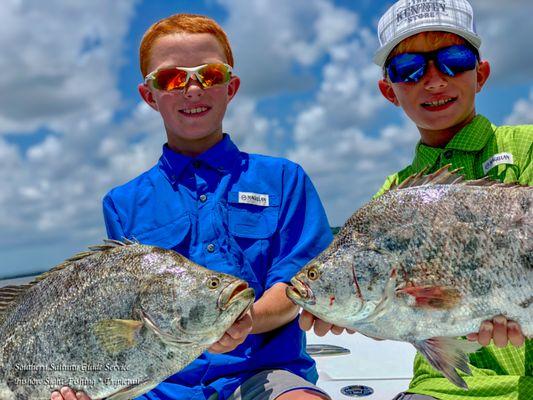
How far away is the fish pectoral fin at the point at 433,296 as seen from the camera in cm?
338

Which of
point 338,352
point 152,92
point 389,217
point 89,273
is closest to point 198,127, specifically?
→ point 152,92

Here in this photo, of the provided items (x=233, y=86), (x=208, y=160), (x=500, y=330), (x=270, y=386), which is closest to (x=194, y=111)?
(x=208, y=160)

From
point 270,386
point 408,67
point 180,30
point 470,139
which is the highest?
point 180,30

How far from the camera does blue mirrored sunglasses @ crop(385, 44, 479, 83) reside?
468cm

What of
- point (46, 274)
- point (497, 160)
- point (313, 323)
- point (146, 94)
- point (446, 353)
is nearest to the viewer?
point (446, 353)

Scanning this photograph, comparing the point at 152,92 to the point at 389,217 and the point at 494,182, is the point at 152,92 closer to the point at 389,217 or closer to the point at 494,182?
the point at 389,217

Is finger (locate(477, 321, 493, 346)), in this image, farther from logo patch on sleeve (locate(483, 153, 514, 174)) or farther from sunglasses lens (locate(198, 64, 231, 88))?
sunglasses lens (locate(198, 64, 231, 88))

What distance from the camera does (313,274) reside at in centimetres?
361

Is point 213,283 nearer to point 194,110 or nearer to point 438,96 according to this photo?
point 194,110

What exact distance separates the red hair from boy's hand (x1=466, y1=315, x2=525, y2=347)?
2922 millimetres

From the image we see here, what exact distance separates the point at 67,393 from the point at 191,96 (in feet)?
7.59

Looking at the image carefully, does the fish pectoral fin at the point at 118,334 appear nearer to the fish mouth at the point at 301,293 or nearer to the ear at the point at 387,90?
the fish mouth at the point at 301,293

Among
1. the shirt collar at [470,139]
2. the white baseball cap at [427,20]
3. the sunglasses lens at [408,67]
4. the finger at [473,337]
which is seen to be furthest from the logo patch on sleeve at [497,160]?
the finger at [473,337]

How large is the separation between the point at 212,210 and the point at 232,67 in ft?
4.01
